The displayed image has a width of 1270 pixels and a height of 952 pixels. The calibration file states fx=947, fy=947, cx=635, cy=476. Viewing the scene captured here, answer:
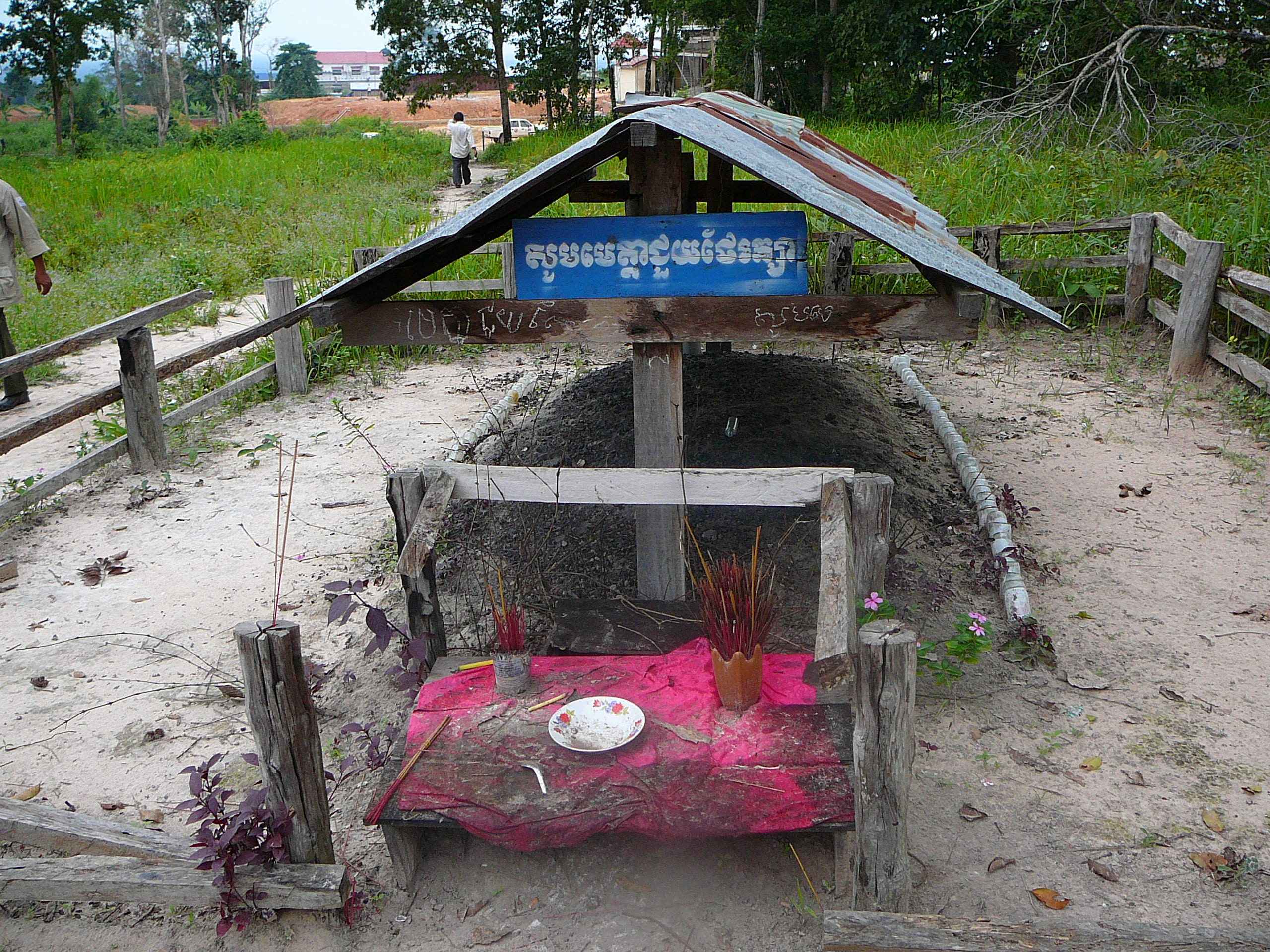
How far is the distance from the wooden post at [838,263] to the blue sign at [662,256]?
5.17 m

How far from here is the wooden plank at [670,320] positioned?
11.9 feet

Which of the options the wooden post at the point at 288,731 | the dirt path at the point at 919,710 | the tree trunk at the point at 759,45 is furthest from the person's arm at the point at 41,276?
the tree trunk at the point at 759,45

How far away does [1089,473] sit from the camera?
6.12 meters

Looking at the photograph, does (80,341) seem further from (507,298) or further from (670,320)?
(670,320)

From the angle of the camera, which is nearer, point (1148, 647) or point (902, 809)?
point (902, 809)

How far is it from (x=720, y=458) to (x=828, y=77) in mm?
20487

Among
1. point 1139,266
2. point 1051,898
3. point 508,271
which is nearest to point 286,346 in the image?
point 508,271

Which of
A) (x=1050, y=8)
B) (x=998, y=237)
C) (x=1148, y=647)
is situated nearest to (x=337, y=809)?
(x=1148, y=647)

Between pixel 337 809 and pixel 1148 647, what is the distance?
3493 mm

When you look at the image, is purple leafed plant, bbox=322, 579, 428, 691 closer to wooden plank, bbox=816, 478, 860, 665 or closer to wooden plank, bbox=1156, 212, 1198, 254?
wooden plank, bbox=816, 478, 860, 665

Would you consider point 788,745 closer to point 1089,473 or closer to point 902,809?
point 902,809

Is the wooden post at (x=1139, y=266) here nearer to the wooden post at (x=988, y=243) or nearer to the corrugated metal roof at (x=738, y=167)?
the wooden post at (x=988, y=243)

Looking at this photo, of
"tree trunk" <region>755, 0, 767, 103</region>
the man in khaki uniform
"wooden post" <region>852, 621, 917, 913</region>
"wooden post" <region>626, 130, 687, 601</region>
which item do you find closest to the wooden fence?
the man in khaki uniform

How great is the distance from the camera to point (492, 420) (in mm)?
6758
